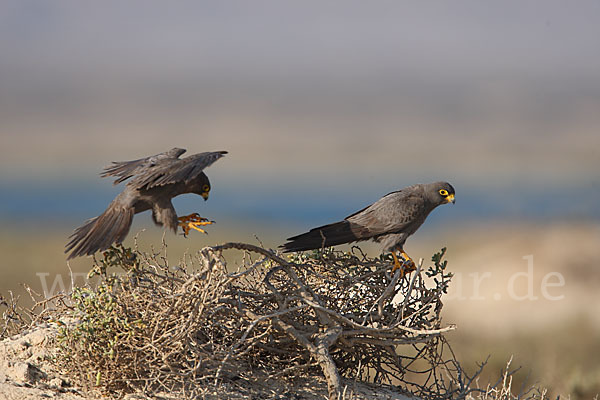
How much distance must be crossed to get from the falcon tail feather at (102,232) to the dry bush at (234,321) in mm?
144

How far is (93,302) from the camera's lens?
537 centimetres

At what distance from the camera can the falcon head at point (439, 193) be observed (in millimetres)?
7582

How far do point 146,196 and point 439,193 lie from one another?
3.21 m

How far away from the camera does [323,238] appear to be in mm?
6332

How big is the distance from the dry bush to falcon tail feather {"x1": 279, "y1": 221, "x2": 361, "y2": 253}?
0.16 meters

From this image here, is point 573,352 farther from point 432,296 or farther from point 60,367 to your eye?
point 60,367

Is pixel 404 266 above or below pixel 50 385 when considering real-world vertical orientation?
above

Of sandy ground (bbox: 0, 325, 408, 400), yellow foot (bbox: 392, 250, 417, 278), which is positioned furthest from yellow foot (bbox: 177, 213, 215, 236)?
yellow foot (bbox: 392, 250, 417, 278)

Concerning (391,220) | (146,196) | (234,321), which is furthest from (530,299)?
(234,321)

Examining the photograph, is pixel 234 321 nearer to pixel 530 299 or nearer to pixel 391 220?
pixel 391 220

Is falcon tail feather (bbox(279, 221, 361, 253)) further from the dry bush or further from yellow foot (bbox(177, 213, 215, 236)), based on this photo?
yellow foot (bbox(177, 213, 215, 236))

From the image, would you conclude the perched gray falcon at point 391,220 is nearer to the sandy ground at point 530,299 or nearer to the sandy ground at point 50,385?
the sandy ground at point 50,385

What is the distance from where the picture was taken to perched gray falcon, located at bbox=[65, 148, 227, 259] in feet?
19.7

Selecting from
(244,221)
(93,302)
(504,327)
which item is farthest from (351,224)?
(244,221)
